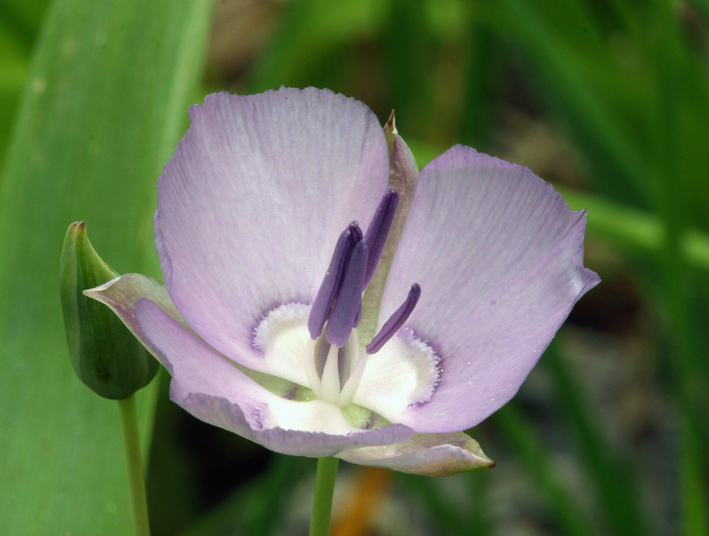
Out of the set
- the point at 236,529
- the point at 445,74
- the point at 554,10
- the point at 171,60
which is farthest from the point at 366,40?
the point at 171,60

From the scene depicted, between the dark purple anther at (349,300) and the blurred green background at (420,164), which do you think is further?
the blurred green background at (420,164)

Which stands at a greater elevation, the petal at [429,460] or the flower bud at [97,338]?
the flower bud at [97,338]

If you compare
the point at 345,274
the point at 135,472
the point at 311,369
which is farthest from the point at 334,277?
the point at 135,472

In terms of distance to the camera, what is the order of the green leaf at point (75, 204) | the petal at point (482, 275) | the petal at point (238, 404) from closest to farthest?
1. the petal at point (238, 404)
2. the petal at point (482, 275)
3. the green leaf at point (75, 204)

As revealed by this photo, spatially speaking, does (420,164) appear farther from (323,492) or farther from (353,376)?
(323,492)

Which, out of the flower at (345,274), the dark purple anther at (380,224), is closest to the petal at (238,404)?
the flower at (345,274)

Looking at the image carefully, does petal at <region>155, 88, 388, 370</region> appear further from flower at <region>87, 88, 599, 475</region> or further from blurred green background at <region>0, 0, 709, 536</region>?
blurred green background at <region>0, 0, 709, 536</region>

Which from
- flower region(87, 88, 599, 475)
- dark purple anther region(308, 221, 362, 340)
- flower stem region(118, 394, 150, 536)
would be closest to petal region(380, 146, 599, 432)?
flower region(87, 88, 599, 475)

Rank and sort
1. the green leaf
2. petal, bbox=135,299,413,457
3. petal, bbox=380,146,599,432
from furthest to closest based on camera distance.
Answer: the green leaf < petal, bbox=380,146,599,432 < petal, bbox=135,299,413,457

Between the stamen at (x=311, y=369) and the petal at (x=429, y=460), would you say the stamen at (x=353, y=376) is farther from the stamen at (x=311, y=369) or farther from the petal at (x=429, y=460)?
the petal at (x=429, y=460)
